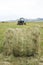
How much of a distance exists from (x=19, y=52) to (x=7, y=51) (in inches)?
30.8

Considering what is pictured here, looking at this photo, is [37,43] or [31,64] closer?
[31,64]

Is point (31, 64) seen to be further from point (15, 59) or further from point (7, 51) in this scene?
point (7, 51)

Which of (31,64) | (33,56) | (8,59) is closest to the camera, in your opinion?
(31,64)

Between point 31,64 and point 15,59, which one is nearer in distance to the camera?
point 31,64

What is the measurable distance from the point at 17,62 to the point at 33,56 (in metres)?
1.56

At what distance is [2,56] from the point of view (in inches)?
554

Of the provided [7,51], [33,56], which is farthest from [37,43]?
[7,51]

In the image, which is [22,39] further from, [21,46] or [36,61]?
[36,61]

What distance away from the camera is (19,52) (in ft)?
44.8

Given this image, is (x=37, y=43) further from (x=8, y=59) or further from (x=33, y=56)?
(x=8, y=59)

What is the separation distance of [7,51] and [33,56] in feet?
4.34

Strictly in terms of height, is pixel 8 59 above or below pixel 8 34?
below

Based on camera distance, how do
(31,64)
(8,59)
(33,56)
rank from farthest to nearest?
→ (33,56), (8,59), (31,64)

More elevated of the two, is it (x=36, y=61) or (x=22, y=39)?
(x=22, y=39)
